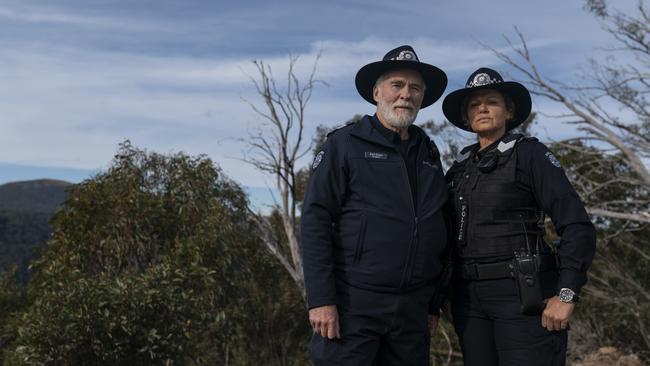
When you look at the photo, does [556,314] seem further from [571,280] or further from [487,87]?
[487,87]

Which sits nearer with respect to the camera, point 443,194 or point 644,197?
point 443,194

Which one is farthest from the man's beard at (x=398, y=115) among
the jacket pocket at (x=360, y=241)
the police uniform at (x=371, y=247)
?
the jacket pocket at (x=360, y=241)

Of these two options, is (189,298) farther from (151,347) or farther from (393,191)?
(393,191)

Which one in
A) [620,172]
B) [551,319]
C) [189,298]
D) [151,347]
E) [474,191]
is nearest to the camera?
[551,319]

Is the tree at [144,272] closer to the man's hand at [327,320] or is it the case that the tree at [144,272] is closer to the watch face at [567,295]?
the man's hand at [327,320]

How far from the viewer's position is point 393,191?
3115 millimetres

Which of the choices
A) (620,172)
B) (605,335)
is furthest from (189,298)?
(605,335)

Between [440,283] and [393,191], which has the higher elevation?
[393,191]

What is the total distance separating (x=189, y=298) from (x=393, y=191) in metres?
7.60

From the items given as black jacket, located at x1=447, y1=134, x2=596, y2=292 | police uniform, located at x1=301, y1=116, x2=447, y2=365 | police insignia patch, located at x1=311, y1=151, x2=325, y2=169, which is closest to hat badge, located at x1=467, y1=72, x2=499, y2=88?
black jacket, located at x1=447, y1=134, x2=596, y2=292

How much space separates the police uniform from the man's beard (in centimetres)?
10

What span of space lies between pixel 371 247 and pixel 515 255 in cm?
61

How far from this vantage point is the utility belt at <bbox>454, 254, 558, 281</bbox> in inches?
120

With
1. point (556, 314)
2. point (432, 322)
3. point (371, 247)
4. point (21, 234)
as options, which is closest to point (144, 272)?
point (432, 322)
